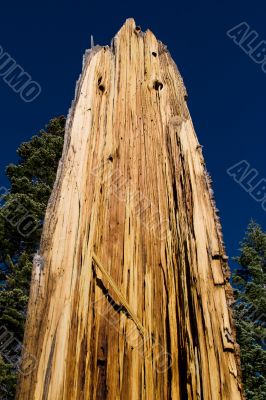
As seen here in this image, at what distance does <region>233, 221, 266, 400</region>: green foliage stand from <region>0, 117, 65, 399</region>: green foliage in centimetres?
862

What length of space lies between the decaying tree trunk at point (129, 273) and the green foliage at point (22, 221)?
7.17m

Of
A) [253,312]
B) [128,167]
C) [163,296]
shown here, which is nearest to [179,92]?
[128,167]

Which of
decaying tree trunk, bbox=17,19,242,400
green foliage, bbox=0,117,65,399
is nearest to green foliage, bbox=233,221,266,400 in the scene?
green foliage, bbox=0,117,65,399

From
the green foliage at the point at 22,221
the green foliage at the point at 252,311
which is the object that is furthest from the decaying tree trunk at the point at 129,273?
the green foliage at the point at 252,311

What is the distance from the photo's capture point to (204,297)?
1815 millimetres

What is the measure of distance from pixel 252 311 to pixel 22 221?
11.5m

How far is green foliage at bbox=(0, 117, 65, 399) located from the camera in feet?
30.2

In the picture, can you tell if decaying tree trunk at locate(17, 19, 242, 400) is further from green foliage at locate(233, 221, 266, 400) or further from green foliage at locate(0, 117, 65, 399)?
green foliage at locate(233, 221, 266, 400)

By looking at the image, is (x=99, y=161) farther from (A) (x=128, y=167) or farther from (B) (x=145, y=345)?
(B) (x=145, y=345)

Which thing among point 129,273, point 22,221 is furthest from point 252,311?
point 129,273

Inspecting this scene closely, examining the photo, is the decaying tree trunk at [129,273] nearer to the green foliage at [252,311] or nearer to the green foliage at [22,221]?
the green foliage at [22,221]

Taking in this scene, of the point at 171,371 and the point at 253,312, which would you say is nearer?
the point at 171,371

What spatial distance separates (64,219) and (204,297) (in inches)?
35.8

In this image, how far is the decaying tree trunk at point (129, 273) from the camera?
1654 millimetres
